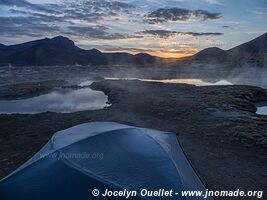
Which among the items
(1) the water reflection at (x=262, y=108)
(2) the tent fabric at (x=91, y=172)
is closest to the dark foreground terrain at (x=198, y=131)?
(1) the water reflection at (x=262, y=108)

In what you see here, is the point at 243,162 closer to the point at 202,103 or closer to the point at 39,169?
the point at 39,169

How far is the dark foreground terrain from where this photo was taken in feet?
33.2

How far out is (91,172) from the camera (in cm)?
554

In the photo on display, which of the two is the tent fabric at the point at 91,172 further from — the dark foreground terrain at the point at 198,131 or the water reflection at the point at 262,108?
the water reflection at the point at 262,108

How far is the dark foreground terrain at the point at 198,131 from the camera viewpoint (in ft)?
33.2

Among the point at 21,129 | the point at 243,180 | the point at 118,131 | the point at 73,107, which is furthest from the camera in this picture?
the point at 73,107

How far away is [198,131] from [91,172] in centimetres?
1048

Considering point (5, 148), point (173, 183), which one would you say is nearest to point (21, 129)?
point (5, 148)

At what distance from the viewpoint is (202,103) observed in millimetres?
21812

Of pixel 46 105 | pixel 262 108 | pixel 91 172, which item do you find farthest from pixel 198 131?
pixel 46 105

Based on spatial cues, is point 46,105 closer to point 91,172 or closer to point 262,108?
point 262,108

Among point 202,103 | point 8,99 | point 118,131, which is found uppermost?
point 118,131

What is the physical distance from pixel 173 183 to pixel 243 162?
6.60m

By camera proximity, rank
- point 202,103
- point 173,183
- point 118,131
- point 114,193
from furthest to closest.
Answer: point 202,103 < point 118,131 < point 173,183 < point 114,193
